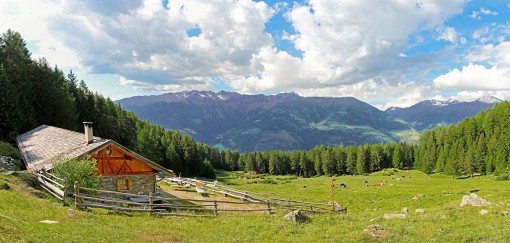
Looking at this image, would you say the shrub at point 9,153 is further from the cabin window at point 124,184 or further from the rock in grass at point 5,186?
the rock in grass at point 5,186

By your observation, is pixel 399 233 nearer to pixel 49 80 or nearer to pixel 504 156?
pixel 49 80

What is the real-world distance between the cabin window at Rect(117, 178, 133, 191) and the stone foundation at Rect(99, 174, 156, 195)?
0.67 ft

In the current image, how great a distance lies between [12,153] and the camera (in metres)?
43.1

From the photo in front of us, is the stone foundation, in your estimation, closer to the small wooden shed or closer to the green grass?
the small wooden shed

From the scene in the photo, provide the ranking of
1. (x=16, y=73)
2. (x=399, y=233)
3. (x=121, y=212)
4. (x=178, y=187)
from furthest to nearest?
(x=16, y=73) → (x=178, y=187) → (x=121, y=212) → (x=399, y=233)

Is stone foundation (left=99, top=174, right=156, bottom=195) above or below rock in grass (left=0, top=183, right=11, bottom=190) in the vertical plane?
below

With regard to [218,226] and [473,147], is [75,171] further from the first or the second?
[473,147]

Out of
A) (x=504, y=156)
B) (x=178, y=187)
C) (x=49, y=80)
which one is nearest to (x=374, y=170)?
(x=504, y=156)

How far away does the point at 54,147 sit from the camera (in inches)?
1495

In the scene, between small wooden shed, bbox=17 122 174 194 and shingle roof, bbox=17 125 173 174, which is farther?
small wooden shed, bbox=17 122 174 194

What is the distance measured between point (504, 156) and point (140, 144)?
119m

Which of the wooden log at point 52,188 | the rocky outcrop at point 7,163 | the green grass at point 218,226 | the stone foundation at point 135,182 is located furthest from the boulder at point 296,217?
the rocky outcrop at point 7,163

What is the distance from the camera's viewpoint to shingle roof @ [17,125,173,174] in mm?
31672

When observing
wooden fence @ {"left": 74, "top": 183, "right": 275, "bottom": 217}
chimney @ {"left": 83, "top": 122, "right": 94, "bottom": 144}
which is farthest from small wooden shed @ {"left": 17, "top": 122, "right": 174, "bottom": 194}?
wooden fence @ {"left": 74, "top": 183, "right": 275, "bottom": 217}
